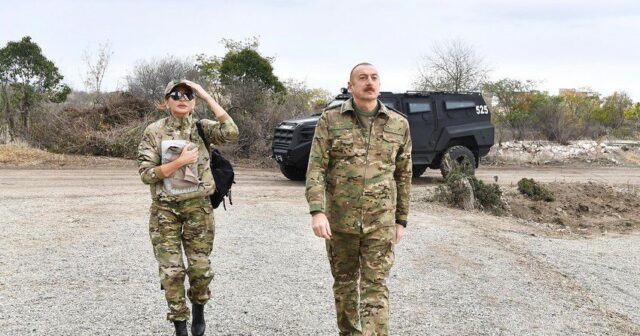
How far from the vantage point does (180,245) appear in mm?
4086

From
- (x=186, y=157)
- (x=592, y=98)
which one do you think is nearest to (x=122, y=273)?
(x=186, y=157)

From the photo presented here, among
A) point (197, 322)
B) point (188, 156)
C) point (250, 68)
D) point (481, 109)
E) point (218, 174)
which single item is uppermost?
point (250, 68)

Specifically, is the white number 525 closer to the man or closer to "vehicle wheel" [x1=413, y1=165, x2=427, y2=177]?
"vehicle wheel" [x1=413, y1=165, x2=427, y2=177]

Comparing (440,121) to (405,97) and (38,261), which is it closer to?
(405,97)

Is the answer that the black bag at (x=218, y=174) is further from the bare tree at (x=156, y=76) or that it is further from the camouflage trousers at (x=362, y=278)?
the bare tree at (x=156, y=76)

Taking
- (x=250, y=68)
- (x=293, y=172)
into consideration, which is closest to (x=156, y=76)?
(x=250, y=68)

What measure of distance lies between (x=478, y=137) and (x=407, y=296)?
9194 millimetres

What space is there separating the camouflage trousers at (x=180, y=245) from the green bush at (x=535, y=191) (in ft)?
32.9

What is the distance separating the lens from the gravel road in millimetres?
4836

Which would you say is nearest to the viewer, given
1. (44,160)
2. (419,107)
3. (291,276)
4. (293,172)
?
(291,276)

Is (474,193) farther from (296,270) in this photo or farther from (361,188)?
(361,188)

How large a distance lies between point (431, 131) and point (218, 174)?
9.85 m

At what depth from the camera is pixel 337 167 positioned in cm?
375

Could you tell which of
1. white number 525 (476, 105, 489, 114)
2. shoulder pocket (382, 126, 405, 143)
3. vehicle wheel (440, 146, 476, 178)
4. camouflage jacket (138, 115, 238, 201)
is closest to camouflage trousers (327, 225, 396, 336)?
shoulder pocket (382, 126, 405, 143)
